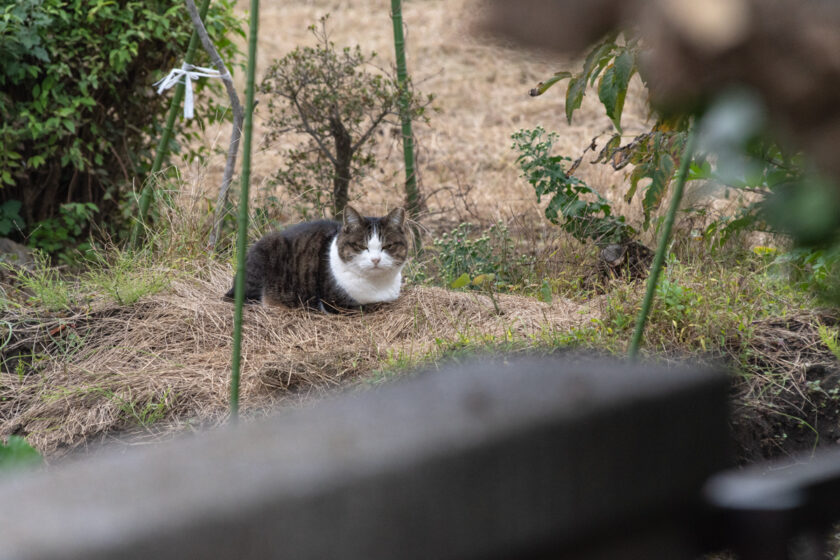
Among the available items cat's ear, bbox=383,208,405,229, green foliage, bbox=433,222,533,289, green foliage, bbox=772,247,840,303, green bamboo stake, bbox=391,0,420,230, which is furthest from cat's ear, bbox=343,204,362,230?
green foliage, bbox=772,247,840,303

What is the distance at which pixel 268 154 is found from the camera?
26.7 feet

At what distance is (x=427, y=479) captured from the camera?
22.3 inches

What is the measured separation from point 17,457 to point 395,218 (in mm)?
2433

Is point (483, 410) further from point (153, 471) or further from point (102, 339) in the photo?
point (102, 339)

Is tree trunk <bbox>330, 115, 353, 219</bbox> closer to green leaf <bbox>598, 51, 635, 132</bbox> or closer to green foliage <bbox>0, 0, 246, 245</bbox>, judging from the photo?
green foliage <bbox>0, 0, 246, 245</bbox>

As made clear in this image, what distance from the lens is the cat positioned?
3900mm

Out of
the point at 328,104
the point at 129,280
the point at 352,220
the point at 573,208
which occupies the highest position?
the point at 328,104

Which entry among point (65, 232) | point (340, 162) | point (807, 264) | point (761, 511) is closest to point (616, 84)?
point (807, 264)

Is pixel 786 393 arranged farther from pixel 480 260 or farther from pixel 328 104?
pixel 328 104

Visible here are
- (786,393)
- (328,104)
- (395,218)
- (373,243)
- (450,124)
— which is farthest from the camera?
(450,124)

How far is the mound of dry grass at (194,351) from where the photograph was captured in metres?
3.01

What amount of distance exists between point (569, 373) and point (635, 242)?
12.2 ft

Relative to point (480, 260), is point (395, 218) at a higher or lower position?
higher

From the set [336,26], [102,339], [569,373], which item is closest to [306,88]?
[102,339]
